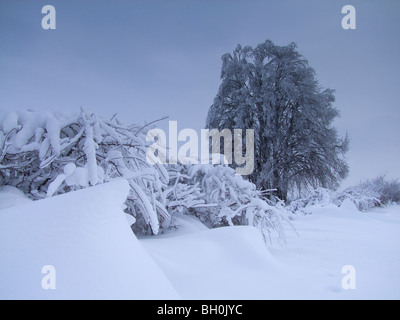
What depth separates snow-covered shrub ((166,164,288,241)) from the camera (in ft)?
7.27

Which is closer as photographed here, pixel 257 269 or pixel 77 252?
pixel 77 252

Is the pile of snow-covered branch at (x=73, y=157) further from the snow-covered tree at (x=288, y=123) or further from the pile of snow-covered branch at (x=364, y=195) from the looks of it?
the snow-covered tree at (x=288, y=123)

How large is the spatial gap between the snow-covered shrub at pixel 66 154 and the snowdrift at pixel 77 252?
30 cm

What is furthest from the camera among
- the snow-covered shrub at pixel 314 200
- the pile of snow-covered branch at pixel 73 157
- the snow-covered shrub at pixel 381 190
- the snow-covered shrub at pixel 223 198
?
the snow-covered shrub at pixel 381 190

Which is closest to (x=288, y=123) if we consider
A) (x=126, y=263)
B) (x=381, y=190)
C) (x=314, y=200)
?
(x=314, y=200)

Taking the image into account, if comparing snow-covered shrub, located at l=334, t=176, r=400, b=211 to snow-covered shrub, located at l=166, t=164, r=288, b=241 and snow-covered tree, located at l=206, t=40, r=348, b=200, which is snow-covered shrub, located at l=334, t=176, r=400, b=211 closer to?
snow-covered tree, located at l=206, t=40, r=348, b=200

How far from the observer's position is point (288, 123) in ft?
33.1

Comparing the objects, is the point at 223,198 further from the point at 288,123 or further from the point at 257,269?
the point at 288,123

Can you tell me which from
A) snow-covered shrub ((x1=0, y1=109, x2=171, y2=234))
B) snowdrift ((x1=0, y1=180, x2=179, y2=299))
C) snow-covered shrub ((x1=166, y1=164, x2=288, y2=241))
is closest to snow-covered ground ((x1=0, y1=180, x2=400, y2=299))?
snowdrift ((x1=0, y1=180, x2=179, y2=299))

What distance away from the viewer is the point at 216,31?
2.27 meters

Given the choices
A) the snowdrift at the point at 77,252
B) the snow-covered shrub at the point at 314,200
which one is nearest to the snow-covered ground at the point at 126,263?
the snowdrift at the point at 77,252

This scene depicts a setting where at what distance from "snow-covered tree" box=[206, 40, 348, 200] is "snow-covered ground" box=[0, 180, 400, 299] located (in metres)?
8.08

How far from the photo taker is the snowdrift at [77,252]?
0.72 meters

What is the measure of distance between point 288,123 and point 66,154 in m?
9.61
